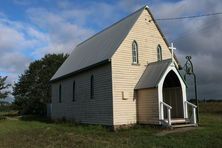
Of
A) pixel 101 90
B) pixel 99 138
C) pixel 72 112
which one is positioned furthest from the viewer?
pixel 72 112

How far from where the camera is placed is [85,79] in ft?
95.3

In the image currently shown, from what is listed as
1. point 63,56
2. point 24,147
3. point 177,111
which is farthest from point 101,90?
point 63,56

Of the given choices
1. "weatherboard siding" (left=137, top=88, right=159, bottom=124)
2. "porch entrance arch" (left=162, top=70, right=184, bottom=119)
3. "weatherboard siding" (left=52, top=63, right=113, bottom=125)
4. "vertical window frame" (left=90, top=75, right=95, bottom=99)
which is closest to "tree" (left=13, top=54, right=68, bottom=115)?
"weatherboard siding" (left=52, top=63, right=113, bottom=125)

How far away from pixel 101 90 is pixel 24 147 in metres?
9.95

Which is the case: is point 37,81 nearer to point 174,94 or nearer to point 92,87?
point 92,87

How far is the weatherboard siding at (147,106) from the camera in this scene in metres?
23.5

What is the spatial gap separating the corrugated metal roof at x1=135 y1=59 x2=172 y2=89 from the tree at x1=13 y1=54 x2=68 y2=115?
45.9 m

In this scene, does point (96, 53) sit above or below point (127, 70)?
above

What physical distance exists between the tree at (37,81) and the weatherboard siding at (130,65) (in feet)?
148

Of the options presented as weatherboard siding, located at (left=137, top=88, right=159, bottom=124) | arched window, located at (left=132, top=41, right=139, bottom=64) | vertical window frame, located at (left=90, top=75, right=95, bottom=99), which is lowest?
weatherboard siding, located at (left=137, top=88, right=159, bottom=124)

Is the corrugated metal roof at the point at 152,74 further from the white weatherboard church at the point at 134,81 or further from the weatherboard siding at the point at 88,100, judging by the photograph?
the weatherboard siding at the point at 88,100

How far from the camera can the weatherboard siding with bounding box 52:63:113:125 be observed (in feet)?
81.6

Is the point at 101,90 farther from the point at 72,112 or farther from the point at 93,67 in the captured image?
the point at 72,112

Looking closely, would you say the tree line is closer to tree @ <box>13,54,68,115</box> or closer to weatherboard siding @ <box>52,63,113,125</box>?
tree @ <box>13,54,68,115</box>
